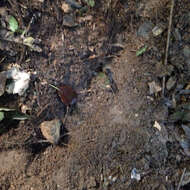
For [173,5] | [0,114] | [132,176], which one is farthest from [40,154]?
[173,5]

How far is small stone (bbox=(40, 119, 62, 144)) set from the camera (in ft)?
4.85

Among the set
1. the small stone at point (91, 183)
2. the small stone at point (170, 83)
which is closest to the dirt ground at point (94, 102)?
the small stone at point (91, 183)

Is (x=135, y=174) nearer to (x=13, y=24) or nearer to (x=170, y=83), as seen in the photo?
(x=170, y=83)

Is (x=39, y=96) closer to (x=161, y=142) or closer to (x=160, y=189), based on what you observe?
(x=161, y=142)

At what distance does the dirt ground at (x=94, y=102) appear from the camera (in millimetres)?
1459

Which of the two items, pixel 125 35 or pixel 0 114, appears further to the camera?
pixel 125 35

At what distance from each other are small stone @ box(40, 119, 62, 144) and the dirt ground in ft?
0.17

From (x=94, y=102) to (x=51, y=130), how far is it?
1.32 feet

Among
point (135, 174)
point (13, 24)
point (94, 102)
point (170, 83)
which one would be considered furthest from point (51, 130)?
point (170, 83)

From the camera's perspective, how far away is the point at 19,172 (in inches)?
55.2

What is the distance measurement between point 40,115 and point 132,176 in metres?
0.79

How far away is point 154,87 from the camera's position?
1.81 meters

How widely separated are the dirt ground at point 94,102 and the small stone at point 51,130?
52 millimetres

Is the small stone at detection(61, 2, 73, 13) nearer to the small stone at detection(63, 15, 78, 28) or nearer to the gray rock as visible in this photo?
the small stone at detection(63, 15, 78, 28)
